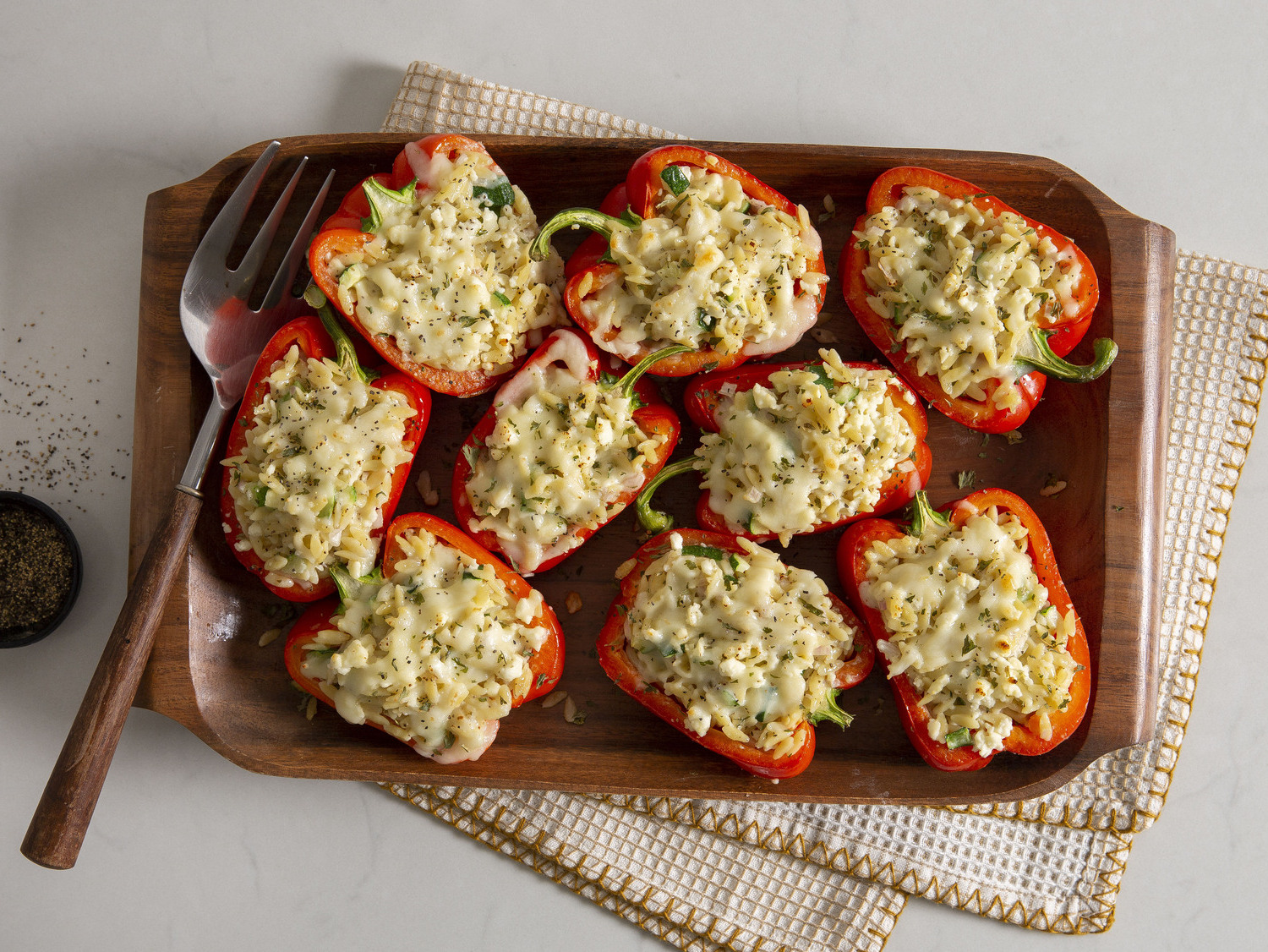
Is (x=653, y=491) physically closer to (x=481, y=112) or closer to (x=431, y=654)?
(x=431, y=654)

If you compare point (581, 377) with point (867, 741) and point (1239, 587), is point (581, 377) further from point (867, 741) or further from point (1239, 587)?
point (1239, 587)

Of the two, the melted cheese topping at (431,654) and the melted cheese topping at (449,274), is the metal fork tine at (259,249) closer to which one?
the melted cheese topping at (449,274)

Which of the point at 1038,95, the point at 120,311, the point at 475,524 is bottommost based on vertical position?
the point at 475,524

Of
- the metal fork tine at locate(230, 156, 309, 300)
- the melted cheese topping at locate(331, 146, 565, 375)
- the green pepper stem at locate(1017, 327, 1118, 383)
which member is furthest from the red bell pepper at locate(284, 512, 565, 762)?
the green pepper stem at locate(1017, 327, 1118, 383)

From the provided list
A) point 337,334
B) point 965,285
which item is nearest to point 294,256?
point 337,334

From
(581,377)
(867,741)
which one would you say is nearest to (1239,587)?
(867,741)

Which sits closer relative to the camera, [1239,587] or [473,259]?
[473,259]

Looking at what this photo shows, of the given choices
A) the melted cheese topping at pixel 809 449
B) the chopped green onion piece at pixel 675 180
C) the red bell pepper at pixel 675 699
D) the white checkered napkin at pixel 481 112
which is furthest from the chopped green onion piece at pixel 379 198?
the red bell pepper at pixel 675 699
